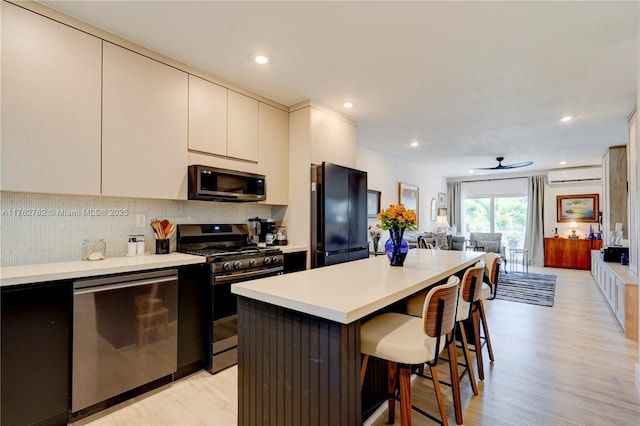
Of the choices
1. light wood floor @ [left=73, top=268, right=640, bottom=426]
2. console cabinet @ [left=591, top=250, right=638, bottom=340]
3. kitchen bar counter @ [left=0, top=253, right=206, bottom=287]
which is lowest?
light wood floor @ [left=73, top=268, right=640, bottom=426]

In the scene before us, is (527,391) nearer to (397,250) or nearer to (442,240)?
(397,250)

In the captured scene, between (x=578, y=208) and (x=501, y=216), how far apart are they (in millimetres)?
1720

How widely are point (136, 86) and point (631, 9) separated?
136 inches

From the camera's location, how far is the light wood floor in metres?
1.95

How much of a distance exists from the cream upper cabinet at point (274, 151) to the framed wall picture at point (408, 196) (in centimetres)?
371

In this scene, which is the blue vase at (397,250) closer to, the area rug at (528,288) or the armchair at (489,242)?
the area rug at (528,288)

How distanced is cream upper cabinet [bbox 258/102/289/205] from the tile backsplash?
940 mm

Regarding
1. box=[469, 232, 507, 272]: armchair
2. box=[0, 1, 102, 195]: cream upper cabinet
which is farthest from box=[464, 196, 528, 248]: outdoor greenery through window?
box=[0, 1, 102, 195]: cream upper cabinet

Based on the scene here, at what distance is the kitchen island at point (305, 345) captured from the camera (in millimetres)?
1275

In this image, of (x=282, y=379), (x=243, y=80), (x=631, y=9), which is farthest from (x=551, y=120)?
(x=282, y=379)

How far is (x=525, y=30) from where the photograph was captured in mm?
2166

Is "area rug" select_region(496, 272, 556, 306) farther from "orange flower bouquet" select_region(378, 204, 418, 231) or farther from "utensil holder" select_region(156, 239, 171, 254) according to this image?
"utensil holder" select_region(156, 239, 171, 254)

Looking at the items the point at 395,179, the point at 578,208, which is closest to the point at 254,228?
the point at 395,179

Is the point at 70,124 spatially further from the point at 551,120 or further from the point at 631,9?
the point at 551,120
